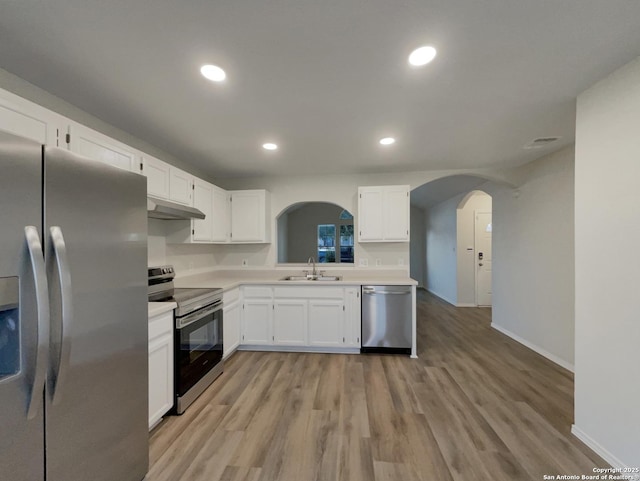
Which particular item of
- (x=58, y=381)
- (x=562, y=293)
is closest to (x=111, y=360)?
(x=58, y=381)

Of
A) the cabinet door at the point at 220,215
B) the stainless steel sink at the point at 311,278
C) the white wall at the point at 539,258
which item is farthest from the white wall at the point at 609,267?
the cabinet door at the point at 220,215

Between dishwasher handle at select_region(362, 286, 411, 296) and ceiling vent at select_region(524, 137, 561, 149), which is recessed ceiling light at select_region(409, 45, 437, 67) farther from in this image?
dishwasher handle at select_region(362, 286, 411, 296)

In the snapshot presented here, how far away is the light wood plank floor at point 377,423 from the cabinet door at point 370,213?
5.39 feet

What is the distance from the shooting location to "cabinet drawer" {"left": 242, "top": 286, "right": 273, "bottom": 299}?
3.51 metres

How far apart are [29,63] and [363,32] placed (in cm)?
195

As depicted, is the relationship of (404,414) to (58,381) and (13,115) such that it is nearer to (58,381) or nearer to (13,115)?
(58,381)

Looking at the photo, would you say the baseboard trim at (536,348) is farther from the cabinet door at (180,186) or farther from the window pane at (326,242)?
the window pane at (326,242)

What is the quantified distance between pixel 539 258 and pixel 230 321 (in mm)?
3965

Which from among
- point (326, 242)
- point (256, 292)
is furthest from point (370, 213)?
point (326, 242)

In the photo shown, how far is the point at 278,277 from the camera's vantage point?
161 inches

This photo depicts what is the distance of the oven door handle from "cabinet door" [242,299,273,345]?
25.8 inches

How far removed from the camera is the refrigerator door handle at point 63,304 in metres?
1.03

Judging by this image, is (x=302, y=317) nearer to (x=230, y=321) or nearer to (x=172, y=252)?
(x=230, y=321)

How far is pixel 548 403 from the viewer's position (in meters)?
2.34
